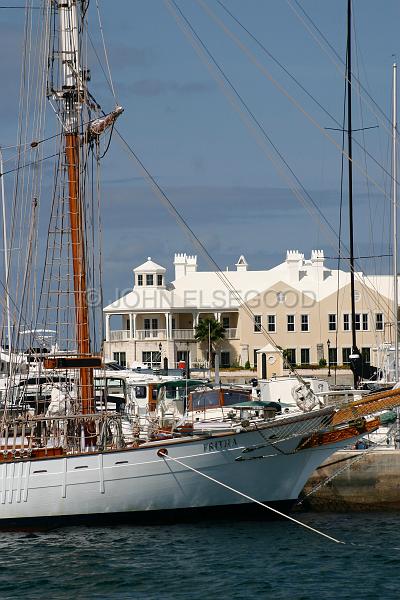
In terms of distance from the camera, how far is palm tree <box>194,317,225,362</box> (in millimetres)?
93125

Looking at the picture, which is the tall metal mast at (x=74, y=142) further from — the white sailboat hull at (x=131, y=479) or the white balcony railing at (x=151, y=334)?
the white balcony railing at (x=151, y=334)

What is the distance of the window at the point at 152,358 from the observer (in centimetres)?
9162

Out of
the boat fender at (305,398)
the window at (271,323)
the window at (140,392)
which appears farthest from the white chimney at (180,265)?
the boat fender at (305,398)

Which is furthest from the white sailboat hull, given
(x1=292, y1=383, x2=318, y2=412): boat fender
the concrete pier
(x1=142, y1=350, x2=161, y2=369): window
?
(x1=142, y1=350, x2=161, y2=369): window

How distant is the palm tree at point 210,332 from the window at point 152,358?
3.29 metres

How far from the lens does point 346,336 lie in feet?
298

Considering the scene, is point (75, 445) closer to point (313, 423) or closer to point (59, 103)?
point (313, 423)

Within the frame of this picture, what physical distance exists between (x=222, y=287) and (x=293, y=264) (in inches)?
259

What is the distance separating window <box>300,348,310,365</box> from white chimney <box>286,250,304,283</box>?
634 cm

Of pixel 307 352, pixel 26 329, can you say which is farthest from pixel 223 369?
pixel 26 329

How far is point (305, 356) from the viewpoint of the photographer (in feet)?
301

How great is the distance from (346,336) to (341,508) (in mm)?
54932

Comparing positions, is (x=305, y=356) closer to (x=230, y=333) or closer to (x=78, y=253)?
(x=230, y=333)

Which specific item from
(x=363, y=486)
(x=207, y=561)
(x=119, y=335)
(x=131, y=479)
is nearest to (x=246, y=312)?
(x=119, y=335)
